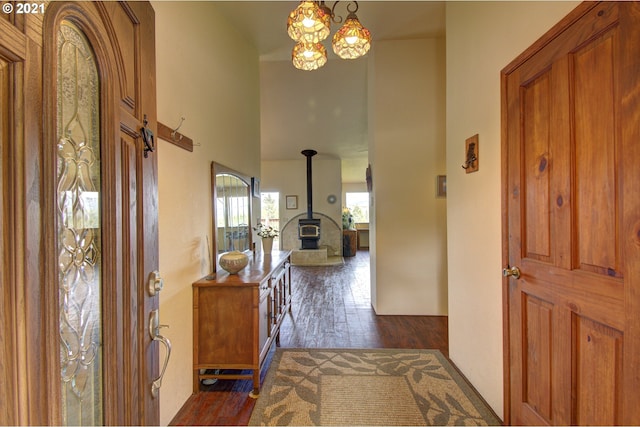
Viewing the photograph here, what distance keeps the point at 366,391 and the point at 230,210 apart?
1.90 m

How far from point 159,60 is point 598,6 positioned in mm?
2069

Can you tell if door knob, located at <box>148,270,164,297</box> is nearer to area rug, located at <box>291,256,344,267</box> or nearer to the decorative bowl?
the decorative bowl

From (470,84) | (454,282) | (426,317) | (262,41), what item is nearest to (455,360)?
(454,282)

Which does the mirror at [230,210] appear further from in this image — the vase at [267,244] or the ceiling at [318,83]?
the ceiling at [318,83]

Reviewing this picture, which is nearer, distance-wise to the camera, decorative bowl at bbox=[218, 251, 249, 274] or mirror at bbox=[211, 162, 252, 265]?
decorative bowl at bbox=[218, 251, 249, 274]

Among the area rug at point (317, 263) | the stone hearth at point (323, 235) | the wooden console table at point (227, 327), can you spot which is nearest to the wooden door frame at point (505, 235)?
the wooden console table at point (227, 327)

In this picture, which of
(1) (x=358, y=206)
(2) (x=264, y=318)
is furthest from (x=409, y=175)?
(1) (x=358, y=206)

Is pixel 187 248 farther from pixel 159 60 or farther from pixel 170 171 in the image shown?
pixel 159 60

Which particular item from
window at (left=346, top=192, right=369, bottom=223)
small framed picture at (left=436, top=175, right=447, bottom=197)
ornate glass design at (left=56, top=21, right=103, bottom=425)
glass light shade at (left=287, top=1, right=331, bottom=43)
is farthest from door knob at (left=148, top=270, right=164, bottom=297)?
window at (left=346, top=192, right=369, bottom=223)

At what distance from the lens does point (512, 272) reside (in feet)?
4.80

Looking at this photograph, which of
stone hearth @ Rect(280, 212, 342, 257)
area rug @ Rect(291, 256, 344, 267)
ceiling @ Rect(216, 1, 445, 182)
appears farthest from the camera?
stone hearth @ Rect(280, 212, 342, 257)

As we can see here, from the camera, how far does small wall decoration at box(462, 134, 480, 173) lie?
182cm

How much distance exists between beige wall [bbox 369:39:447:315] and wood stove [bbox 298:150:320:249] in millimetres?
4149

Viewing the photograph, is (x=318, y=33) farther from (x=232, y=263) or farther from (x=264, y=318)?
(x=264, y=318)
